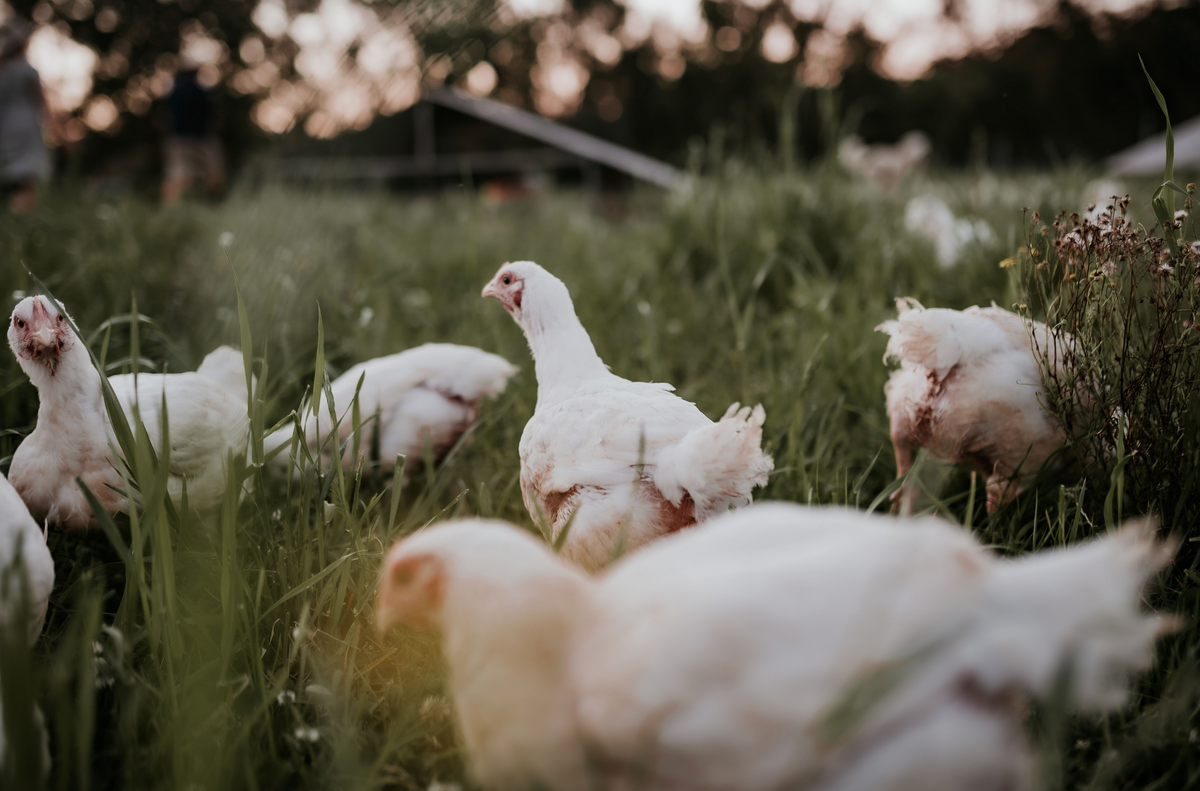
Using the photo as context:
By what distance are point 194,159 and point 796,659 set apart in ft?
31.0

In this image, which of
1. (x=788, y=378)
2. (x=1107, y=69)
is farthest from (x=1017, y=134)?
(x=788, y=378)

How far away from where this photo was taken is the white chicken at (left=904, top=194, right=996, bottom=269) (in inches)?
142

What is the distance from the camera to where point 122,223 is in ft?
13.4

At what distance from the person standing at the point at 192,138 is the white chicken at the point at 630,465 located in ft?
24.5

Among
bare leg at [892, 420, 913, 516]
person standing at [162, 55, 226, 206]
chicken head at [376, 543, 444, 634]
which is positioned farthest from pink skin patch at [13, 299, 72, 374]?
person standing at [162, 55, 226, 206]

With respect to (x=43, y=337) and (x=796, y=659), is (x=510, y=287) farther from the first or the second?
(x=796, y=659)

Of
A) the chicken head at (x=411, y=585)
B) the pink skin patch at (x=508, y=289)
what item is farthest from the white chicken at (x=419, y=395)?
the chicken head at (x=411, y=585)

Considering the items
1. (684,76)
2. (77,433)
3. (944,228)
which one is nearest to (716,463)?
(77,433)

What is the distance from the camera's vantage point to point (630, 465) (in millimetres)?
1607

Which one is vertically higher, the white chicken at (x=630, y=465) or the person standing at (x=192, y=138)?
the person standing at (x=192, y=138)

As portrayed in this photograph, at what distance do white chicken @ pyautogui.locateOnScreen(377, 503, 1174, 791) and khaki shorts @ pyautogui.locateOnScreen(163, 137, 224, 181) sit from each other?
28.6 feet

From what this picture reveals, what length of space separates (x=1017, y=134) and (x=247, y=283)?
29.0 meters

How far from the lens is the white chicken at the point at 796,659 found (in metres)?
→ 0.76

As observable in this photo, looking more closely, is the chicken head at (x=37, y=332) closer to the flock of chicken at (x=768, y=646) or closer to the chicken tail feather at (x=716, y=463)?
the flock of chicken at (x=768, y=646)
